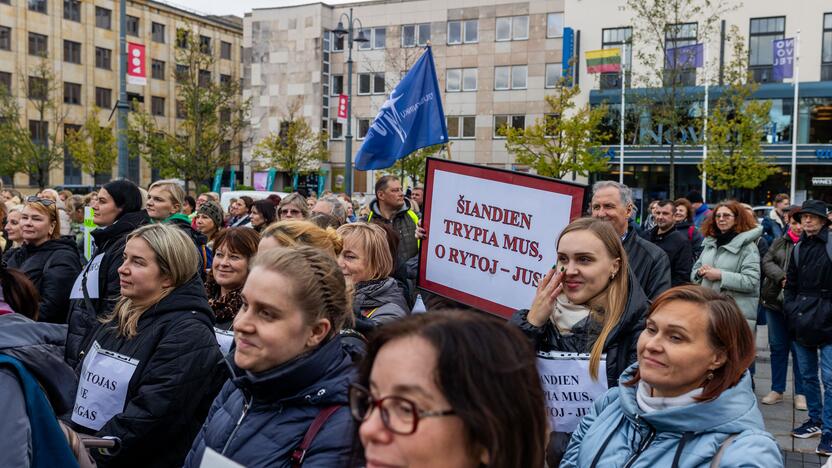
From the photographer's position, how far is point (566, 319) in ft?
12.0

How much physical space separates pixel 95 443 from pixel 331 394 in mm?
1209

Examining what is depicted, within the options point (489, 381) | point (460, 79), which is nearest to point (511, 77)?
point (460, 79)

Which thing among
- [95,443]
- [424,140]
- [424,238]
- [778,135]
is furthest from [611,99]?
[95,443]

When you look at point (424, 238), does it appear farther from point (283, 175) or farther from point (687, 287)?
point (283, 175)

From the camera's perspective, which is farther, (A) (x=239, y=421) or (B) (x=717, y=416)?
(A) (x=239, y=421)

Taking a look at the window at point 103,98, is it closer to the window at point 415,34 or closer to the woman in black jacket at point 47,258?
the window at point 415,34

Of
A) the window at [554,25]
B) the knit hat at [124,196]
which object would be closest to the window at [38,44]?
the window at [554,25]

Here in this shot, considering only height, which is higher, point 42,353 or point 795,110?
point 795,110

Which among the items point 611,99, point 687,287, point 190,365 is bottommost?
point 190,365

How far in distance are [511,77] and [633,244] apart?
1726 inches

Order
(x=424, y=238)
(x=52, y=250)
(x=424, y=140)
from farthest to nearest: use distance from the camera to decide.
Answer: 1. (x=424, y=140)
2. (x=52, y=250)
3. (x=424, y=238)

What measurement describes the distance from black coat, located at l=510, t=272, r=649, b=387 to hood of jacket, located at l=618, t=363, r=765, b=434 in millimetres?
805

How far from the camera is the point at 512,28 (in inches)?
1892

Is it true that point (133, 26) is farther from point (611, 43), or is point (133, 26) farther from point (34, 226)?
point (34, 226)
